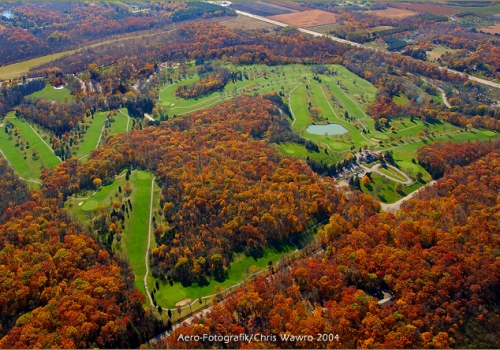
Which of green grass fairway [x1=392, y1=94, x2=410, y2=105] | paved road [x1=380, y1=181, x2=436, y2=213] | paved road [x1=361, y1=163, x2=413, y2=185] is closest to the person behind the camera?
paved road [x1=380, y1=181, x2=436, y2=213]

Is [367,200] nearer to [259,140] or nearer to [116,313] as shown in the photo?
[259,140]

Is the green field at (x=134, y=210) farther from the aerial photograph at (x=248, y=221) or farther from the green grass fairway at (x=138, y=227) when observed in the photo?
the aerial photograph at (x=248, y=221)

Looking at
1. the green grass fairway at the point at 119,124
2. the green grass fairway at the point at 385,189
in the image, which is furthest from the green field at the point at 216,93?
the green grass fairway at the point at 385,189

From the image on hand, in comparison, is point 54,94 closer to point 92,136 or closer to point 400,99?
point 92,136

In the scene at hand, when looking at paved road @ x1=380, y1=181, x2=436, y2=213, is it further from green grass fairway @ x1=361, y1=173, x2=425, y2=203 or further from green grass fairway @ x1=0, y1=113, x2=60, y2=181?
green grass fairway @ x1=0, y1=113, x2=60, y2=181

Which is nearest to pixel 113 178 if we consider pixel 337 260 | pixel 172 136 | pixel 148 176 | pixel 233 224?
pixel 148 176

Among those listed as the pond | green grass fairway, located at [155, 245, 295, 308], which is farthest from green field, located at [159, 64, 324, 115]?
green grass fairway, located at [155, 245, 295, 308]
